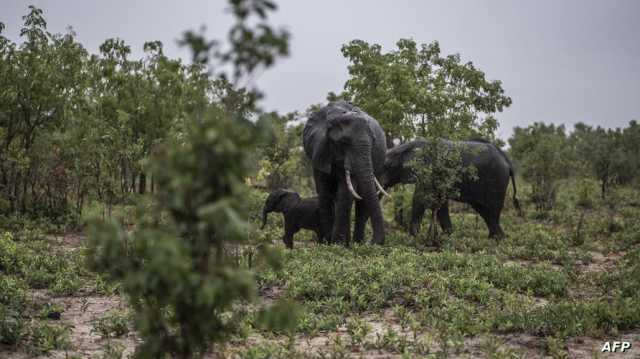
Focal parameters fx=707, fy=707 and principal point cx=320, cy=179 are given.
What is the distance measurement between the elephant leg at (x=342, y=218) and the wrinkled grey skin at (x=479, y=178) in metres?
2.89

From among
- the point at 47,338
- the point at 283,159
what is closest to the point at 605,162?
the point at 283,159

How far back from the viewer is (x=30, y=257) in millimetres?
10539

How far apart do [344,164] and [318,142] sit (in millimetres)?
810

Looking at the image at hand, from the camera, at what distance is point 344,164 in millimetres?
13375

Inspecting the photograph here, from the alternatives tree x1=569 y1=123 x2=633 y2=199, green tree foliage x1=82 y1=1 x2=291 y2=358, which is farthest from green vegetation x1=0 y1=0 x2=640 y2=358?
tree x1=569 y1=123 x2=633 y2=199

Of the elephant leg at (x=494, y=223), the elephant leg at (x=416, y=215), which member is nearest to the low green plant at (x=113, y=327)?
the elephant leg at (x=416, y=215)

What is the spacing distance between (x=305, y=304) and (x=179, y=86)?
6885 mm

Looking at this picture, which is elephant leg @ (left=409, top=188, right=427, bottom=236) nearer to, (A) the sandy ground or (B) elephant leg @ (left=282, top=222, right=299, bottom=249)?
(B) elephant leg @ (left=282, top=222, right=299, bottom=249)

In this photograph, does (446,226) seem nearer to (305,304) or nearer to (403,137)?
(403,137)

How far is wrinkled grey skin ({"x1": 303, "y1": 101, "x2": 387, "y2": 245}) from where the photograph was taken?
13.1m

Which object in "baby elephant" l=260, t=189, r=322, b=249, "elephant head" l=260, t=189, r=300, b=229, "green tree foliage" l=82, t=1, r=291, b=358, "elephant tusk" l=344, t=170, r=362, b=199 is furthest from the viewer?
"elephant head" l=260, t=189, r=300, b=229

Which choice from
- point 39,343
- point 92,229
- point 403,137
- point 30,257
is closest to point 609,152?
point 403,137

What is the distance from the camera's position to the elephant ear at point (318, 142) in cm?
1370

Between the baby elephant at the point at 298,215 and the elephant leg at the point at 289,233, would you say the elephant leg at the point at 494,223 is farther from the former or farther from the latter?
the elephant leg at the point at 289,233
